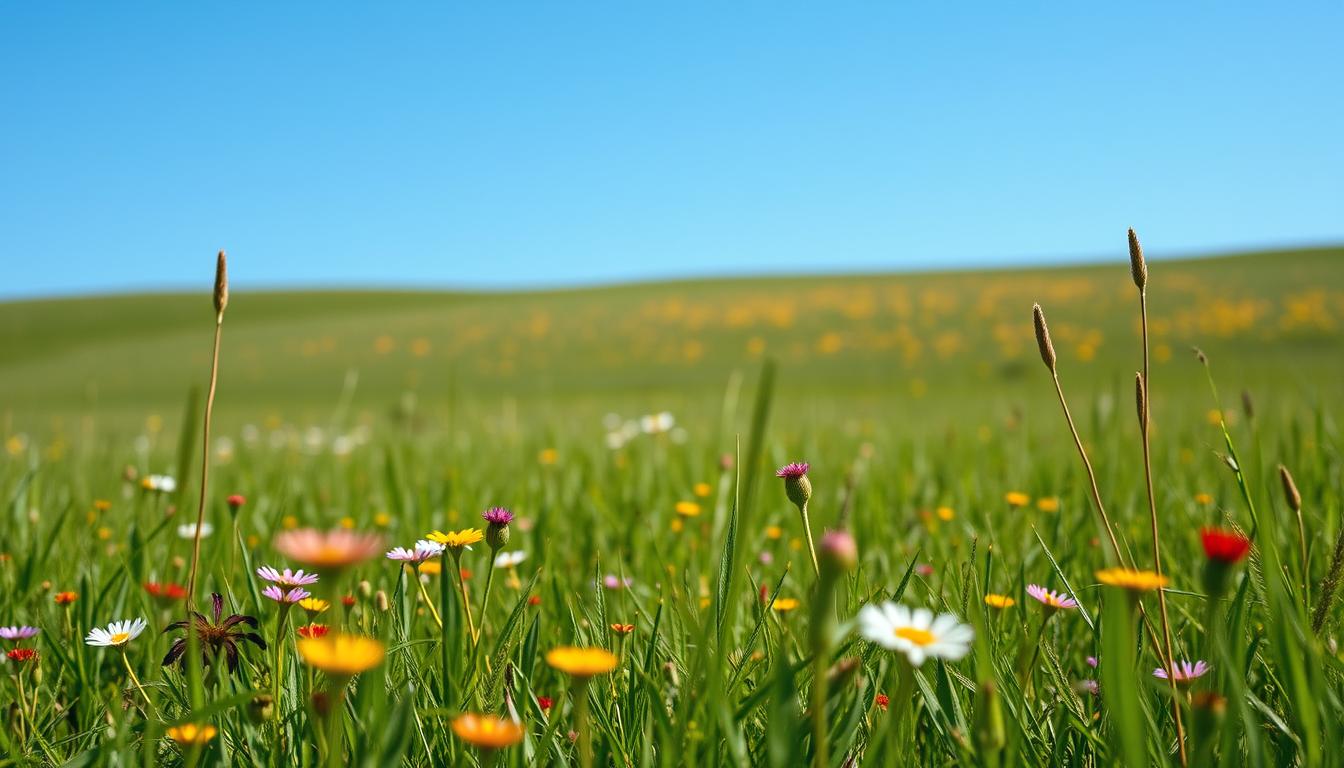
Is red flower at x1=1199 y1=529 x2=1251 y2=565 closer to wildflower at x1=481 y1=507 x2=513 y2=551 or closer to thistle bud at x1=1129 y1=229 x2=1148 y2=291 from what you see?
thistle bud at x1=1129 y1=229 x2=1148 y2=291

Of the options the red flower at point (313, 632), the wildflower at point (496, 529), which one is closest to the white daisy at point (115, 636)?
the red flower at point (313, 632)

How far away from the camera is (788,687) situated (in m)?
0.69

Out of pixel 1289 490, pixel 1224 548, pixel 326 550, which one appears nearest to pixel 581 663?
pixel 326 550

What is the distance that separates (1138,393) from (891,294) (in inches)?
1119

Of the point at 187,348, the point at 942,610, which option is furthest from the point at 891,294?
the point at 942,610

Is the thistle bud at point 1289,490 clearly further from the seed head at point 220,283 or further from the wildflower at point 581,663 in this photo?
the seed head at point 220,283

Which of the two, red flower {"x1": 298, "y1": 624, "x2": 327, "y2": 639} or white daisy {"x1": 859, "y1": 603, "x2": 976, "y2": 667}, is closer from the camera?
white daisy {"x1": 859, "y1": 603, "x2": 976, "y2": 667}

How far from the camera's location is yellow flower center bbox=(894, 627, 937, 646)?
2.26ft

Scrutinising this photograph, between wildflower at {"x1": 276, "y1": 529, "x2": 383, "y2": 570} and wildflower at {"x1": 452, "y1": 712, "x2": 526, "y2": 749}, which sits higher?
wildflower at {"x1": 276, "y1": 529, "x2": 383, "y2": 570}

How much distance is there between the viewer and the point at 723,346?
Result: 2281 centimetres

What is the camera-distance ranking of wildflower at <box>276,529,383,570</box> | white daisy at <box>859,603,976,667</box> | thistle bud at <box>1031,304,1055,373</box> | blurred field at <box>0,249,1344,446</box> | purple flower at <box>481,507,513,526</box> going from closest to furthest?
wildflower at <box>276,529,383,570</box>
white daisy at <box>859,603,976,667</box>
thistle bud at <box>1031,304,1055,373</box>
purple flower at <box>481,507,513,526</box>
blurred field at <box>0,249,1344,446</box>

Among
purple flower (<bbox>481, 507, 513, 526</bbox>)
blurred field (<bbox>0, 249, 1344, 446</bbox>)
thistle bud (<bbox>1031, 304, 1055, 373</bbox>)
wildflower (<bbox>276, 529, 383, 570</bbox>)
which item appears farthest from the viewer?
blurred field (<bbox>0, 249, 1344, 446</bbox>)

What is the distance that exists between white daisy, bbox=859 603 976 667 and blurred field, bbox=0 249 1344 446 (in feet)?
24.6

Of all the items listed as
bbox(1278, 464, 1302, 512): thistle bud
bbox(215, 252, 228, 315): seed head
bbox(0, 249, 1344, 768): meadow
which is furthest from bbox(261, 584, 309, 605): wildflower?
bbox(1278, 464, 1302, 512): thistle bud
